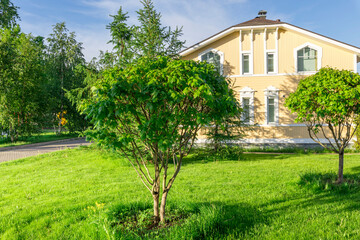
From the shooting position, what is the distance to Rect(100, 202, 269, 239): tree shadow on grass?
139 inches

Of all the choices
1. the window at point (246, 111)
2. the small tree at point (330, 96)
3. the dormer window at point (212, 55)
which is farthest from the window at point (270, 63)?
the small tree at point (330, 96)

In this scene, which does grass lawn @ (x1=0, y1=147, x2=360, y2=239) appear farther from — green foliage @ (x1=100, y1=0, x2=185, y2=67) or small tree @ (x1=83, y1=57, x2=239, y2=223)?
green foliage @ (x1=100, y1=0, x2=185, y2=67)

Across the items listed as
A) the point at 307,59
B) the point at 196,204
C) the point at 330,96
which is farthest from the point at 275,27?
the point at 196,204

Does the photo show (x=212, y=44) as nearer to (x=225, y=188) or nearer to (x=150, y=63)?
(x=225, y=188)

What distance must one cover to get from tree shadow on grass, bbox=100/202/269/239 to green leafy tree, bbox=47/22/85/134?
1032 inches

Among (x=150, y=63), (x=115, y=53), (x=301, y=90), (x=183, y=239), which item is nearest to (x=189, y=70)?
(x=150, y=63)

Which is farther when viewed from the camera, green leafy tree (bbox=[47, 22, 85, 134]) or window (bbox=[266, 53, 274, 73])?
green leafy tree (bbox=[47, 22, 85, 134])

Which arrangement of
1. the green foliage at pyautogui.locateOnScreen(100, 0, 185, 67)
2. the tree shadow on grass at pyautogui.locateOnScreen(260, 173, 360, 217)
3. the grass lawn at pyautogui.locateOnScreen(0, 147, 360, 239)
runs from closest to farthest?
the grass lawn at pyautogui.locateOnScreen(0, 147, 360, 239)
the tree shadow on grass at pyautogui.locateOnScreen(260, 173, 360, 217)
the green foliage at pyautogui.locateOnScreen(100, 0, 185, 67)

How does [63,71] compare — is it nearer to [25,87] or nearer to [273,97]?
[25,87]

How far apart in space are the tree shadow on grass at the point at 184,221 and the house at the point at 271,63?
39.3 ft

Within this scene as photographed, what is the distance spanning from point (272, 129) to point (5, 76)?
22257mm

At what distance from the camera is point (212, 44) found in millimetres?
17047

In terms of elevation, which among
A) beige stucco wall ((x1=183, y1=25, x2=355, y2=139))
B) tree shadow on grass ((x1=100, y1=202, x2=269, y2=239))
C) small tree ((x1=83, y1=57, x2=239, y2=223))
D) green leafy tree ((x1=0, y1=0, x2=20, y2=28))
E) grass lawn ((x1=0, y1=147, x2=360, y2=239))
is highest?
green leafy tree ((x1=0, y1=0, x2=20, y2=28))

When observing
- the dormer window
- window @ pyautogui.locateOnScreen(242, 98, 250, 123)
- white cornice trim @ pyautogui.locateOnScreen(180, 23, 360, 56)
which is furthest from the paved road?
window @ pyautogui.locateOnScreen(242, 98, 250, 123)
